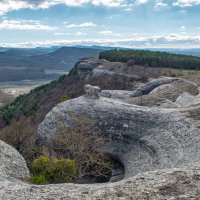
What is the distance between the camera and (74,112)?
6412 cm

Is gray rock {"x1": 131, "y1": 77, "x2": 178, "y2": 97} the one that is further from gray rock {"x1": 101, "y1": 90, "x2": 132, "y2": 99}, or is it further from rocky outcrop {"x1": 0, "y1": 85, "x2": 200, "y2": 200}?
rocky outcrop {"x1": 0, "y1": 85, "x2": 200, "y2": 200}

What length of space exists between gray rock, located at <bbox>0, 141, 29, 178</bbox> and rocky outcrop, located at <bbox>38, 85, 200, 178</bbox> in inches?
489

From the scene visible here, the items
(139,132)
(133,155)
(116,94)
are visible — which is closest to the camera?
(133,155)

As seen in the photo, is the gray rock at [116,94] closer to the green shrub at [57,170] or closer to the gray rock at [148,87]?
the gray rock at [148,87]

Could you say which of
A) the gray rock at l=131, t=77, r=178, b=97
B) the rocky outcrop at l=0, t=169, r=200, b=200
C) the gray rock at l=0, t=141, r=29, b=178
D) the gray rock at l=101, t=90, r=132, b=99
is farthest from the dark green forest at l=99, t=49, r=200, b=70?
the rocky outcrop at l=0, t=169, r=200, b=200

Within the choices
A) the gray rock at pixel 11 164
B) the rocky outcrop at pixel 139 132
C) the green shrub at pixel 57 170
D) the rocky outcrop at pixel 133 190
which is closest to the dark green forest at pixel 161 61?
the rocky outcrop at pixel 139 132

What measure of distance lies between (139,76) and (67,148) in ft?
332

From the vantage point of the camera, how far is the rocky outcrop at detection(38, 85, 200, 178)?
46.6 meters

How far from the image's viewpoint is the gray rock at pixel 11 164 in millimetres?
41331

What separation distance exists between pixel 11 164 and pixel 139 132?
20.0m

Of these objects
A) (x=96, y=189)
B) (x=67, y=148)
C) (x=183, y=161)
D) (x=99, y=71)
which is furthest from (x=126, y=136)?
(x=99, y=71)

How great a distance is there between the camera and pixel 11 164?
143 feet

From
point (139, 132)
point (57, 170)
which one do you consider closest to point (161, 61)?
point (139, 132)

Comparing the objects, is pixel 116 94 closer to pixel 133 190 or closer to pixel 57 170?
pixel 57 170
